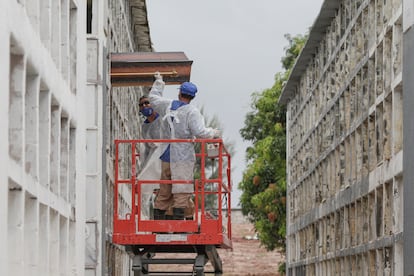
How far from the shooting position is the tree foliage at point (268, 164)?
5278 centimetres

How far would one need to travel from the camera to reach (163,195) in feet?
65.1

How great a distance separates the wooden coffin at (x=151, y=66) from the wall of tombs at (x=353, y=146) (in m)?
3.16

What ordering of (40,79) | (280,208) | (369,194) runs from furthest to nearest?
(280,208)
(369,194)
(40,79)

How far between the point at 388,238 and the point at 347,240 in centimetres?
625

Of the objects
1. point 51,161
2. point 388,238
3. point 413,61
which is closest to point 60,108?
point 51,161

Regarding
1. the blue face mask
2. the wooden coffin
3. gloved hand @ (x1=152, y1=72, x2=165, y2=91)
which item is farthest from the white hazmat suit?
the wooden coffin

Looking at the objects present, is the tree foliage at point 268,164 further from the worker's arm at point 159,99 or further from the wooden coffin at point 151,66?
the worker's arm at point 159,99

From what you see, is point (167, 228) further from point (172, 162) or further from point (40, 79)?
point (40, 79)

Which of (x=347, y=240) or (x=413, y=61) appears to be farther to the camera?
(x=347, y=240)

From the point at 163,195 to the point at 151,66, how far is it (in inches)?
130

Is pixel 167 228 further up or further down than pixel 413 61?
further down

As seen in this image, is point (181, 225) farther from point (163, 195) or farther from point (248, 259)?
point (248, 259)

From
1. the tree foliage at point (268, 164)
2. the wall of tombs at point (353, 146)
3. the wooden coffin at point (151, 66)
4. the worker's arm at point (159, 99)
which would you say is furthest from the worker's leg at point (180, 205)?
the tree foliage at point (268, 164)

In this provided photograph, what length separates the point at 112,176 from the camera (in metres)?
25.8
